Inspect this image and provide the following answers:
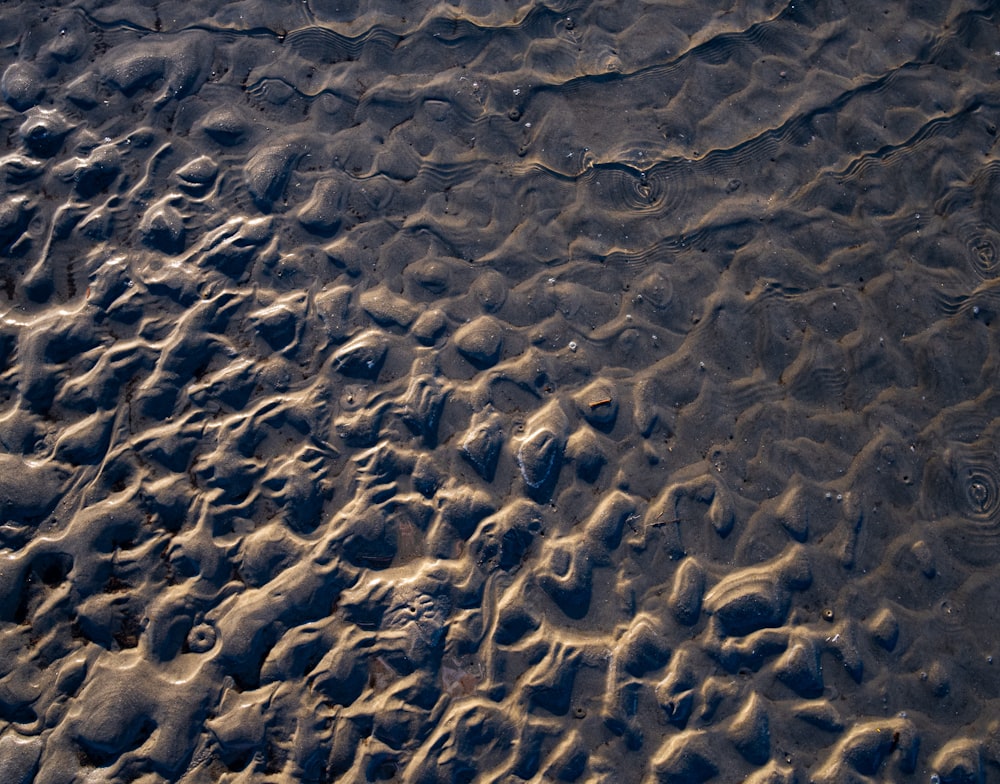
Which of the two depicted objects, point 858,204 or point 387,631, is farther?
point 858,204

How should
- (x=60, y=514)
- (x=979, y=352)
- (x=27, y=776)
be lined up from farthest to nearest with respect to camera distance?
(x=979, y=352) → (x=60, y=514) → (x=27, y=776)

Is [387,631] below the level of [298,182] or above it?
below

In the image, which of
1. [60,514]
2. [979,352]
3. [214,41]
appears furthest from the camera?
[214,41]

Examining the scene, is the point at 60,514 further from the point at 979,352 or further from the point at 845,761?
the point at 979,352

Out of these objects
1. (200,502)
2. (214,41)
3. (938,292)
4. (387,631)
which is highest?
(214,41)

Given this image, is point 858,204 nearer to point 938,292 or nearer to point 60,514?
point 938,292

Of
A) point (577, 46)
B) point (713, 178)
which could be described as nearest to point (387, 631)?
point (713, 178)
